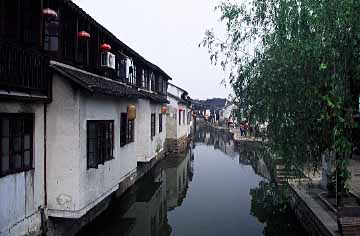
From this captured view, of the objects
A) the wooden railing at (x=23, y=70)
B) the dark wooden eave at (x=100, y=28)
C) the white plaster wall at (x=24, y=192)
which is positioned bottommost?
the white plaster wall at (x=24, y=192)

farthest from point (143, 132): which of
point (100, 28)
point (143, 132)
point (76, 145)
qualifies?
point (76, 145)

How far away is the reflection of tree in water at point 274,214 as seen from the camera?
32.9 ft

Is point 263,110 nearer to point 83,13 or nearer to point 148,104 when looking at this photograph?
point 83,13

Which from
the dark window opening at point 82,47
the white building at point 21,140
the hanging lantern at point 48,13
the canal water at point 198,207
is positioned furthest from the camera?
the canal water at point 198,207

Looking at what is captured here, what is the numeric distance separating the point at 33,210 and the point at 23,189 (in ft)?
2.34

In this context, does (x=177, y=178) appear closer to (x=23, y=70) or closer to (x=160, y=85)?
(x=160, y=85)

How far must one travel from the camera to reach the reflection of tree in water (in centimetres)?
1004

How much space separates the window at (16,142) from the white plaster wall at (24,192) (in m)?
0.13

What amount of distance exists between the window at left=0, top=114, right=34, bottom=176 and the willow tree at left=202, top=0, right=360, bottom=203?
534 centimetres

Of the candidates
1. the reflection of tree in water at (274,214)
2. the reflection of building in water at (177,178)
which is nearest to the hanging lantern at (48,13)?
the reflection of tree in water at (274,214)

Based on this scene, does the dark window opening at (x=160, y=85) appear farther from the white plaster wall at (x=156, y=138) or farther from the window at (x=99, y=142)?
the window at (x=99, y=142)

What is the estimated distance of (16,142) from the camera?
7445 mm

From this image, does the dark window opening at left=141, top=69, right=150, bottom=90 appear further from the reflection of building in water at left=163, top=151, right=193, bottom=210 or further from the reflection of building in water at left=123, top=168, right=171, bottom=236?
the reflection of building in water at left=123, top=168, right=171, bottom=236

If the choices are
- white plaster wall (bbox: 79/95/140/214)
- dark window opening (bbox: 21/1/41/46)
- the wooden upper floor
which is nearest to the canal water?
white plaster wall (bbox: 79/95/140/214)
